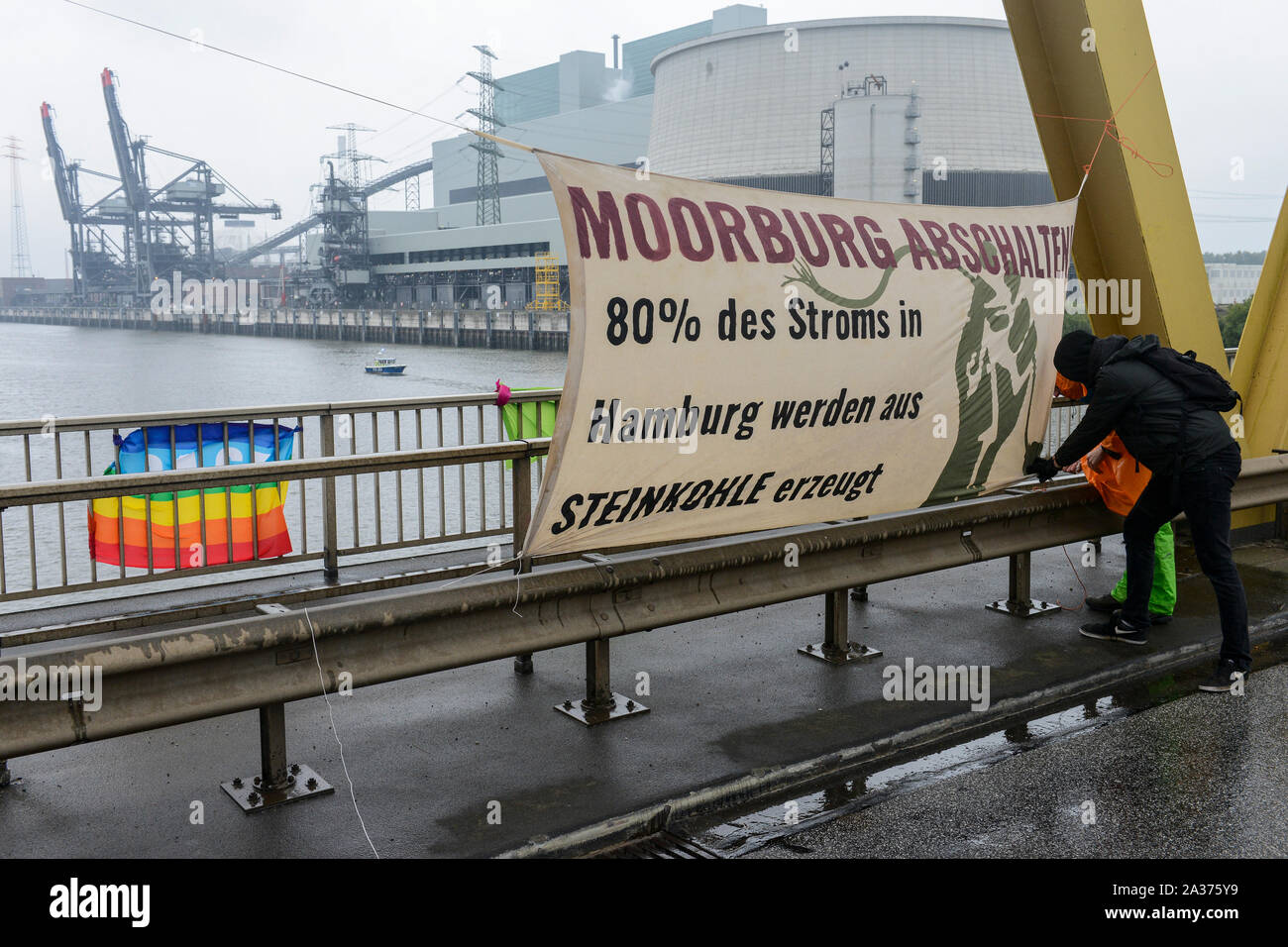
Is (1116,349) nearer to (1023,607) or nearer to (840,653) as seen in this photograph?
(1023,607)

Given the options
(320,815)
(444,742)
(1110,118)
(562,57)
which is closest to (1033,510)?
(1110,118)

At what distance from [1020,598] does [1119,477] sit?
982mm

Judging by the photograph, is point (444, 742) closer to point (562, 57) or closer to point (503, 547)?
point (503, 547)

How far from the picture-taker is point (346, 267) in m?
→ 131

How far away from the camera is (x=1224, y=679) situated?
5.82 m

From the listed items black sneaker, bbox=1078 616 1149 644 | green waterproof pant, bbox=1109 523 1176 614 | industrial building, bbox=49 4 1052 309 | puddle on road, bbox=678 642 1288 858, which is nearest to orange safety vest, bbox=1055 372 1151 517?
green waterproof pant, bbox=1109 523 1176 614

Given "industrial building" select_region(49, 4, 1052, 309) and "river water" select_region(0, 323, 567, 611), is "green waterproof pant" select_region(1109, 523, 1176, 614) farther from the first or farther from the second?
"industrial building" select_region(49, 4, 1052, 309)

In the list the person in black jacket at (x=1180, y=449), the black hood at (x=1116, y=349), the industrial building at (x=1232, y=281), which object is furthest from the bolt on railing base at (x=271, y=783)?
the industrial building at (x=1232, y=281)

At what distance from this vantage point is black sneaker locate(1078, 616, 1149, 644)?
6.58 metres

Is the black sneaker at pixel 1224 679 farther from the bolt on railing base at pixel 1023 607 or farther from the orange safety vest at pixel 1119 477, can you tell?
the bolt on railing base at pixel 1023 607

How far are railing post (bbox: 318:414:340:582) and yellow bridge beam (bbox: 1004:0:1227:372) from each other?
5662 millimetres

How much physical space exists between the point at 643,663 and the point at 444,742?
151 cm

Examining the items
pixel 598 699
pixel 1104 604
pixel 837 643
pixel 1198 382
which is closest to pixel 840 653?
pixel 837 643
